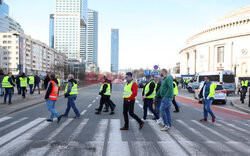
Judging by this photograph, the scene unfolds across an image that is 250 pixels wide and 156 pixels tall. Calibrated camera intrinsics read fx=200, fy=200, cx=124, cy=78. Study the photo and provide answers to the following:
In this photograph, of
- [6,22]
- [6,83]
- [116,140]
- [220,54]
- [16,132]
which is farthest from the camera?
[6,22]

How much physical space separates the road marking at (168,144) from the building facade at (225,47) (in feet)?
187

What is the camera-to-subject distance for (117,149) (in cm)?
451

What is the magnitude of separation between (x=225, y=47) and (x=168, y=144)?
7161 cm

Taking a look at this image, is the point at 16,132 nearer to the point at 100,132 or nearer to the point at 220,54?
the point at 100,132

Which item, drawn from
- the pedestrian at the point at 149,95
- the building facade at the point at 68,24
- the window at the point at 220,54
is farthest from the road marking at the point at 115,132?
the building facade at the point at 68,24

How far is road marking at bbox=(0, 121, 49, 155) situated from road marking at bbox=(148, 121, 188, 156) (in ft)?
10.8

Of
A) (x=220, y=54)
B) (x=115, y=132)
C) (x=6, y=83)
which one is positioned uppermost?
(x=220, y=54)

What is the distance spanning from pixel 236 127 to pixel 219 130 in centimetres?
96

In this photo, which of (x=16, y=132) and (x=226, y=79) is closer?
(x=16, y=132)

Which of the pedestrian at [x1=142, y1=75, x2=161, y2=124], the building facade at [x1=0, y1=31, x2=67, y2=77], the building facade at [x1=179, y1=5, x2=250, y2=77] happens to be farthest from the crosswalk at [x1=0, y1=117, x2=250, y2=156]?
the building facade at [x1=0, y1=31, x2=67, y2=77]

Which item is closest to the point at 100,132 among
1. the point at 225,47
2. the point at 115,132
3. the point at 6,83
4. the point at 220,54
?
the point at 115,132

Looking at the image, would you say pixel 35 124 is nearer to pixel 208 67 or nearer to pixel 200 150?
pixel 200 150

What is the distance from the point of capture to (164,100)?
20.7 feet

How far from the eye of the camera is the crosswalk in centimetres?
441
